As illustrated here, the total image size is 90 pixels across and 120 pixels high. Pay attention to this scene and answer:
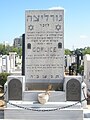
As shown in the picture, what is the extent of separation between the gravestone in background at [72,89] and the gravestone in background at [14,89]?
167 cm

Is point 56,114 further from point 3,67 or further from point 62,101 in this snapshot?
point 3,67

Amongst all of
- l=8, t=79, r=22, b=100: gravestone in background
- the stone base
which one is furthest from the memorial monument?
the stone base

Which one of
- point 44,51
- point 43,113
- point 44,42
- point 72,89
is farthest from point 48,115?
point 44,42

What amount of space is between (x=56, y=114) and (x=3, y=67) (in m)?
14.9

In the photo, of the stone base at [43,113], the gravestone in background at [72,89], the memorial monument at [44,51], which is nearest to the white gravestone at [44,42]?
the memorial monument at [44,51]

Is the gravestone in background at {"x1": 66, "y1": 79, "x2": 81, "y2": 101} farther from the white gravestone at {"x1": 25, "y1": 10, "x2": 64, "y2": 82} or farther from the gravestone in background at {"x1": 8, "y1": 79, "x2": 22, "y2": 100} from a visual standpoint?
the gravestone in background at {"x1": 8, "y1": 79, "x2": 22, "y2": 100}

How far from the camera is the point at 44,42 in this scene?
1105cm

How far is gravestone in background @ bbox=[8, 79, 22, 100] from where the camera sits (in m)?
10.5

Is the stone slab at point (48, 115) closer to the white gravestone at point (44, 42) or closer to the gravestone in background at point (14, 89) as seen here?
the gravestone in background at point (14, 89)

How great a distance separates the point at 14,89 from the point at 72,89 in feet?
6.63

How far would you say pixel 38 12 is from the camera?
36.2ft

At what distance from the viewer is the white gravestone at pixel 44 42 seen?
36.2 feet

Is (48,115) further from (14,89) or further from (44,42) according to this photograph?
(44,42)

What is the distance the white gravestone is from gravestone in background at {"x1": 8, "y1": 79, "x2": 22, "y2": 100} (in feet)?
2.49
